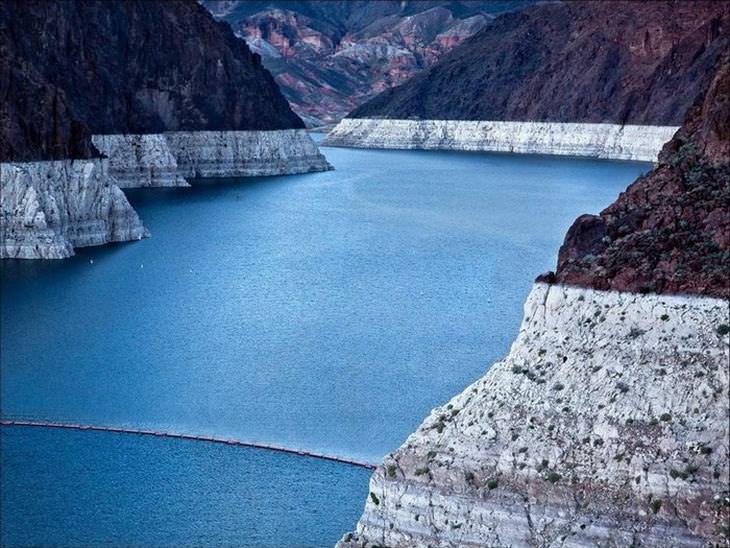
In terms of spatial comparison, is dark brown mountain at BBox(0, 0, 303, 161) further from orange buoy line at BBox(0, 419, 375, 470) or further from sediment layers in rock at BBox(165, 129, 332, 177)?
orange buoy line at BBox(0, 419, 375, 470)

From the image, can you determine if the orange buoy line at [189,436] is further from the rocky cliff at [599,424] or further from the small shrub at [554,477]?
the small shrub at [554,477]

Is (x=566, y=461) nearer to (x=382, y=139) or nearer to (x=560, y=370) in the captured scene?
(x=560, y=370)

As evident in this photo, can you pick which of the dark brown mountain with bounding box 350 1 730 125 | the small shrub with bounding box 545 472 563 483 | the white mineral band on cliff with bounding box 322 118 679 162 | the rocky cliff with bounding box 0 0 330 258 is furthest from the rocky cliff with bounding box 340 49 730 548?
the dark brown mountain with bounding box 350 1 730 125

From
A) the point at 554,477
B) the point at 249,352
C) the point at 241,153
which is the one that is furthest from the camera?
the point at 241,153

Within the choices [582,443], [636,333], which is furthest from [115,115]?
[582,443]

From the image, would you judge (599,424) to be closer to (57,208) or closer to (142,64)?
(57,208)

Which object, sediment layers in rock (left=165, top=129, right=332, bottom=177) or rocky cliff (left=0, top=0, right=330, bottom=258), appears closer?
rocky cliff (left=0, top=0, right=330, bottom=258)

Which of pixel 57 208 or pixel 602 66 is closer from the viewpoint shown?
pixel 57 208

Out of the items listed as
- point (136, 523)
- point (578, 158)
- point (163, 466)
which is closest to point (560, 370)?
point (136, 523)
